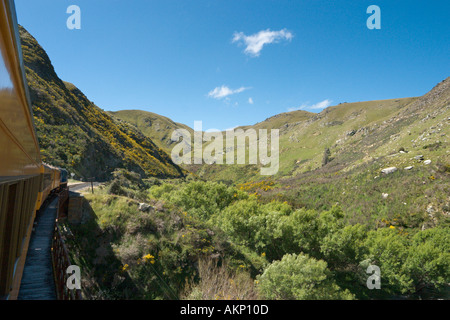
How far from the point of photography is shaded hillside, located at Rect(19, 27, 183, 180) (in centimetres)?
3775

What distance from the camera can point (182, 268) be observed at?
598 inches

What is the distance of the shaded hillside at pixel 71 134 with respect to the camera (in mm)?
37750

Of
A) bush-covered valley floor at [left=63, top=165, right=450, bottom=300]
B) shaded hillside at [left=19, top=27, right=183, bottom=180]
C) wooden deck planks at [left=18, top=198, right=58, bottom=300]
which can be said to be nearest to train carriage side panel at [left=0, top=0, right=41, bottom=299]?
wooden deck planks at [left=18, top=198, right=58, bottom=300]

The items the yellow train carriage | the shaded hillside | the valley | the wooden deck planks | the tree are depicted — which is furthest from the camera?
the shaded hillside

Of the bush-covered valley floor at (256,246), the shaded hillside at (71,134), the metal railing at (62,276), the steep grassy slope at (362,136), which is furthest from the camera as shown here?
the steep grassy slope at (362,136)

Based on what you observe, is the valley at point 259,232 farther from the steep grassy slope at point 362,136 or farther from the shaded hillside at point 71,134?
the steep grassy slope at point 362,136

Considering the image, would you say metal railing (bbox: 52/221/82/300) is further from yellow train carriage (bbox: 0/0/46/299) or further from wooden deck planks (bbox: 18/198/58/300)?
yellow train carriage (bbox: 0/0/46/299)

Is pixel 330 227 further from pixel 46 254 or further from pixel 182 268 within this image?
pixel 46 254

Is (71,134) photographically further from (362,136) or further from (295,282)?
(362,136)

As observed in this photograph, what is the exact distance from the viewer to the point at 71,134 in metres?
42.4

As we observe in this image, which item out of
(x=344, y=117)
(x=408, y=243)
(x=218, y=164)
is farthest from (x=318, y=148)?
(x=408, y=243)

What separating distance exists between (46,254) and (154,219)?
10.3 m

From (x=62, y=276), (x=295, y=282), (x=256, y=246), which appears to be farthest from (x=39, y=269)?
(x=256, y=246)

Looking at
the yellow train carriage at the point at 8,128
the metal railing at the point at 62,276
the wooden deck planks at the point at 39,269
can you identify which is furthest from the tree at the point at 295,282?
the yellow train carriage at the point at 8,128
